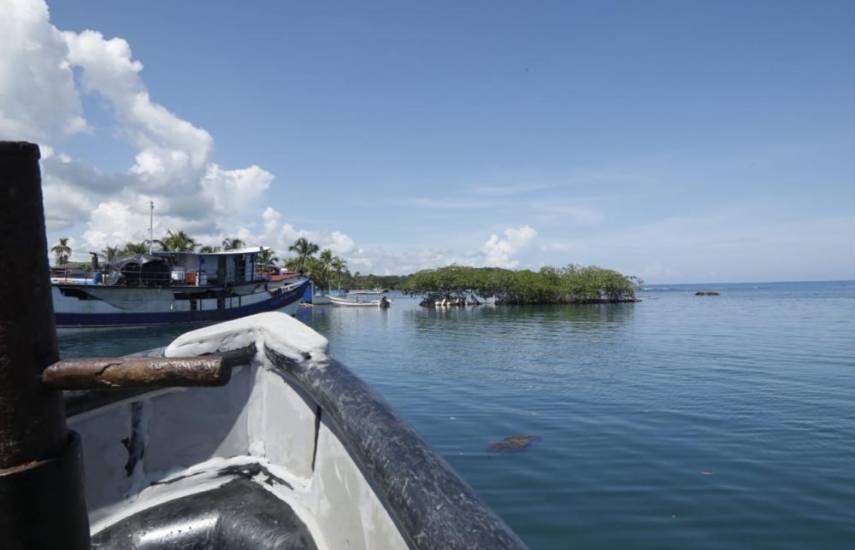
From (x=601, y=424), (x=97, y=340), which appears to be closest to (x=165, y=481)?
(x=601, y=424)

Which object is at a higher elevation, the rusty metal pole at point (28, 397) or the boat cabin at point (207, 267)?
the boat cabin at point (207, 267)

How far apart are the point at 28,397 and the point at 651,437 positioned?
34.5 ft

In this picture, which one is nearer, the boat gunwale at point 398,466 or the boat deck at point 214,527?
the boat gunwale at point 398,466

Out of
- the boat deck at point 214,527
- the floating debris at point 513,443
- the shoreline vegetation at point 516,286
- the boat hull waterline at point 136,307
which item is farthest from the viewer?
the shoreline vegetation at point 516,286

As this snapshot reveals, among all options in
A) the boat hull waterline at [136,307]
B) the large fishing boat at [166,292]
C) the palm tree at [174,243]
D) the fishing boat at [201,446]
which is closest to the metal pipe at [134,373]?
the fishing boat at [201,446]

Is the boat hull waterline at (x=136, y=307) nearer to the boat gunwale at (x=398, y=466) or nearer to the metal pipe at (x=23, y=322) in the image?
the boat gunwale at (x=398, y=466)

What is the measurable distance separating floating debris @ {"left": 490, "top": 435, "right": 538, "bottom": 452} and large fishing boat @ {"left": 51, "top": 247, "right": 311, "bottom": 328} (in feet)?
91.2

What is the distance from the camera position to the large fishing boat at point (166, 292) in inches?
1185

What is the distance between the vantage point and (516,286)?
3187 inches

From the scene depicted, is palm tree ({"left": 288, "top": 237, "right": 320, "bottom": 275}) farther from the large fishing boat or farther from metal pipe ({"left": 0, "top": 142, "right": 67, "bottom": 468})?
metal pipe ({"left": 0, "top": 142, "right": 67, "bottom": 468})

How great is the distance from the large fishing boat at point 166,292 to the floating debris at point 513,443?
27.8 m

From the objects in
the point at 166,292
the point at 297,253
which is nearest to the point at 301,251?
the point at 297,253

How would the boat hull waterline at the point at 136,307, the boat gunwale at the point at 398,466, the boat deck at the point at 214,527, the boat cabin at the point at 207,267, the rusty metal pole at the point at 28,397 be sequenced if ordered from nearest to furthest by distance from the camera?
the rusty metal pole at the point at 28,397 < the boat gunwale at the point at 398,466 < the boat deck at the point at 214,527 < the boat hull waterline at the point at 136,307 < the boat cabin at the point at 207,267

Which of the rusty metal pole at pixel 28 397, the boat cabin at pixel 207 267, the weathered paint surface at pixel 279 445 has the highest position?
the boat cabin at pixel 207 267
